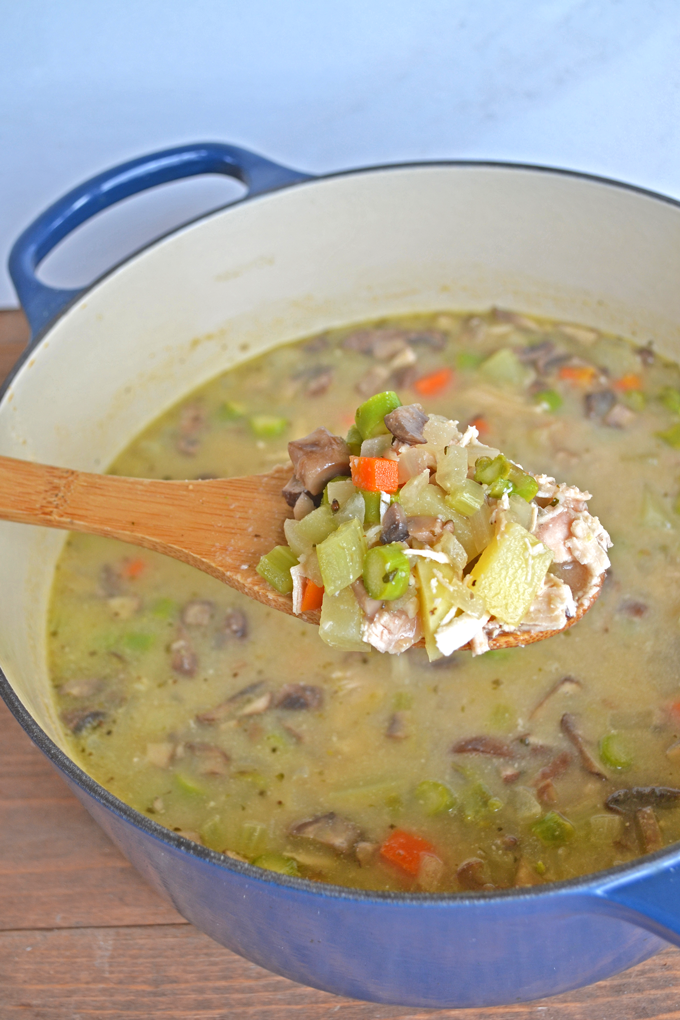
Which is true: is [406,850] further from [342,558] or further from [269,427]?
[269,427]

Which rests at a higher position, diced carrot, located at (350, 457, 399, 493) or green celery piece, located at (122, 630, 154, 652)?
diced carrot, located at (350, 457, 399, 493)

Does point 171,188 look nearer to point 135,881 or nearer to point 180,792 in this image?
point 180,792

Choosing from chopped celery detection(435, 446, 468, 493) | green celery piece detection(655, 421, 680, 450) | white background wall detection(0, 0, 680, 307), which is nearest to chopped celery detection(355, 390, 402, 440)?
chopped celery detection(435, 446, 468, 493)

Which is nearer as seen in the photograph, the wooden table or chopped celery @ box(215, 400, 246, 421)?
the wooden table

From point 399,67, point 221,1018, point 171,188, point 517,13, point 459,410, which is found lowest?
point 221,1018

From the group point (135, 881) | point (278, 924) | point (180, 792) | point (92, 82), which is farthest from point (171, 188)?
point (278, 924)

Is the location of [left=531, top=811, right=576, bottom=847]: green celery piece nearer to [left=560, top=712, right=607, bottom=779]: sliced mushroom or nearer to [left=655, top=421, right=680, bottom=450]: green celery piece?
[left=560, top=712, right=607, bottom=779]: sliced mushroom

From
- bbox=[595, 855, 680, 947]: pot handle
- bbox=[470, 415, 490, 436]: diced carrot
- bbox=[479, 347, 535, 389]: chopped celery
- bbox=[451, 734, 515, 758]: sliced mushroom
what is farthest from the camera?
bbox=[479, 347, 535, 389]: chopped celery
